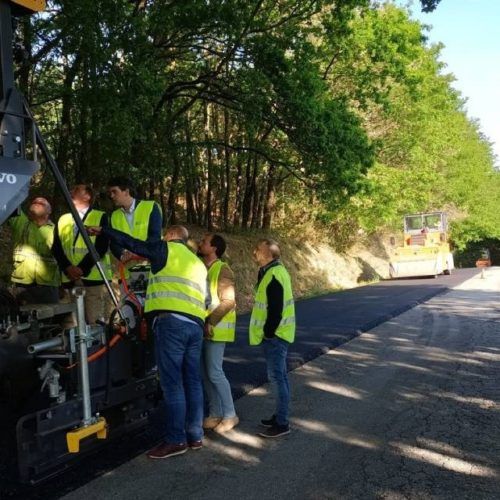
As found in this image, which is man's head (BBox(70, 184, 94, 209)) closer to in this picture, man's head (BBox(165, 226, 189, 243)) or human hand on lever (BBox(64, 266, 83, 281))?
human hand on lever (BBox(64, 266, 83, 281))

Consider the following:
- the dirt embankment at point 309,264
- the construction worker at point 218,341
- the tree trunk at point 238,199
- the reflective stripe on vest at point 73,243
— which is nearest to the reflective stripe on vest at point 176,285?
the construction worker at point 218,341

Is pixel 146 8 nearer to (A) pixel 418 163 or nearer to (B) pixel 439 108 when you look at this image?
(A) pixel 418 163

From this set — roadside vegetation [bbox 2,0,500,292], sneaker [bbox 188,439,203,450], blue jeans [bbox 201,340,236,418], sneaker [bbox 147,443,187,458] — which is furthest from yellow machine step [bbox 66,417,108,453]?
roadside vegetation [bbox 2,0,500,292]

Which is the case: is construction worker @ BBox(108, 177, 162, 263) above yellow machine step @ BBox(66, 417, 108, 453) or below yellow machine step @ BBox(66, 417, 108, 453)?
above

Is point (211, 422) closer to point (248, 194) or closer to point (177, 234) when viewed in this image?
point (177, 234)

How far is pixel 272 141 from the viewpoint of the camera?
60.2 ft

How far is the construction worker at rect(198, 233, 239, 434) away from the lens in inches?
201

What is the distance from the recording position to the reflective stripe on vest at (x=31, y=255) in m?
5.61

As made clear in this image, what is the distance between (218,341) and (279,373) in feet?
1.99

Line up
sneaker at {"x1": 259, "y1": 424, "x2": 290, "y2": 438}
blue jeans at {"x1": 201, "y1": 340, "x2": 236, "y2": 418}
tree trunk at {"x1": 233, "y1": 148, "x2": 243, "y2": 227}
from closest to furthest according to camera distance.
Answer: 1. sneaker at {"x1": 259, "y1": 424, "x2": 290, "y2": 438}
2. blue jeans at {"x1": 201, "y1": 340, "x2": 236, "y2": 418}
3. tree trunk at {"x1": 233, "y1": 148, "x2": 243, "y2": 227}

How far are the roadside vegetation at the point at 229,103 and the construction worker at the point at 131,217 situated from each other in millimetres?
1191

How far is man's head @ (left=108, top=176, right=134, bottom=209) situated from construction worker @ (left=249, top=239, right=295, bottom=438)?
1302 mm

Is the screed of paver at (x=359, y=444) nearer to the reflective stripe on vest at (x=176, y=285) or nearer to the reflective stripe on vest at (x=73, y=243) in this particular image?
the reflective stripe on vest at (x=176, y=285)

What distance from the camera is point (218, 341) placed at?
16.8 feet
